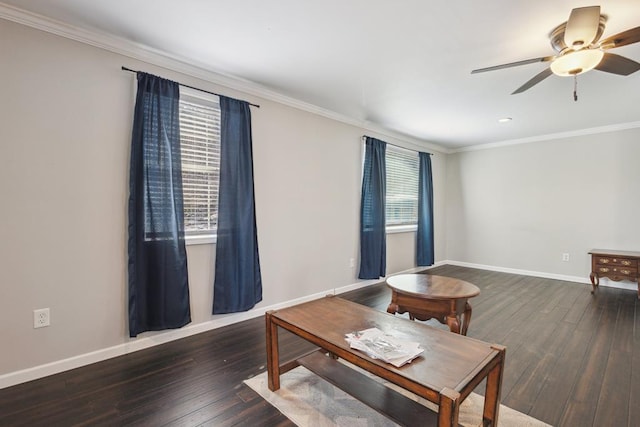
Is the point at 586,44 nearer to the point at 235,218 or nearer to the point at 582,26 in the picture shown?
the point at 582,26

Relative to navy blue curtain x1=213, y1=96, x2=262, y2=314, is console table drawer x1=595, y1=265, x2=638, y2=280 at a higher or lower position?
lower

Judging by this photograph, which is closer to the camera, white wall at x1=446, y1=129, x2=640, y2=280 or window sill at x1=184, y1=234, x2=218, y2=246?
window sill at x1=184, y1=234, x2=218, y2=246

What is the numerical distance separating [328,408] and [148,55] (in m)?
2.87

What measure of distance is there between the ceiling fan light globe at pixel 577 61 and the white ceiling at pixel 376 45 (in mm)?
232

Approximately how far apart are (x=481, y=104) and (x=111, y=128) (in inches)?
148

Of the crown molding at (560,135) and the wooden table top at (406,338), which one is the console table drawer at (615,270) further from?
the wooden table top at (406,338)

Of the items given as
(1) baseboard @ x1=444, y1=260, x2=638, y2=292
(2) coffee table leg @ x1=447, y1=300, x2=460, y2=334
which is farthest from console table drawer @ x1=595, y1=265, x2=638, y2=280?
(2) coffee table leg @ x1=447, y1=300, x2=460, y2=334

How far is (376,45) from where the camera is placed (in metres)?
2.29

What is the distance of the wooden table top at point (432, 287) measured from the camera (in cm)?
234

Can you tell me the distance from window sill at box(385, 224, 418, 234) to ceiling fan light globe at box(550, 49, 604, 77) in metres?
3.06

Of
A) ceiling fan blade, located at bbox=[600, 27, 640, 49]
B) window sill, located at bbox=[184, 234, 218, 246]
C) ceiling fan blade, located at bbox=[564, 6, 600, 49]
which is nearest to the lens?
ceiling fan blade, located at bbox=[564, 6, 600, 49]

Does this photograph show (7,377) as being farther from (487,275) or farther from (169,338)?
(487,275)

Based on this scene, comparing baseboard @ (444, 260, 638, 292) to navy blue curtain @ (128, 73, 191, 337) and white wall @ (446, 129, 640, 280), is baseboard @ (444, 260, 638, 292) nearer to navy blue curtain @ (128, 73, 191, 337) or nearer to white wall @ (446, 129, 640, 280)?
white wall @ (446, 129, 640, 280)

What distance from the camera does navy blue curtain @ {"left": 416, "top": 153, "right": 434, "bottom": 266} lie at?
5.45 meters
